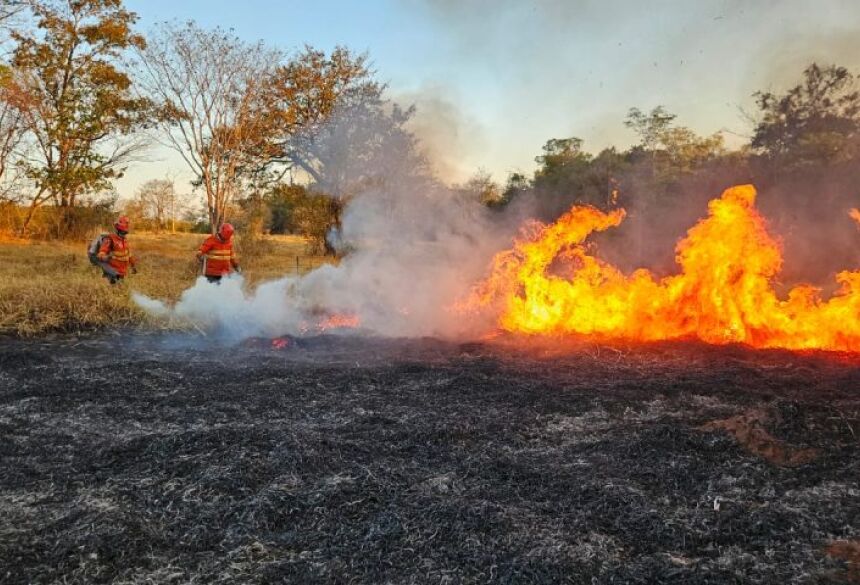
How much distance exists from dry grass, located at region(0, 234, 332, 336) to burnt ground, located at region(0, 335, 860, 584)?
2.70 meters

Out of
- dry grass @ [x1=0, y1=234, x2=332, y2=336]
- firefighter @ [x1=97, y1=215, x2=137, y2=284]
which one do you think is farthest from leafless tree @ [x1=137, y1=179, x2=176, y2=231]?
firefighter @ [x1=97, y1=215, x2=137, y2=284]

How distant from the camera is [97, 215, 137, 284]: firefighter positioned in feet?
38.7

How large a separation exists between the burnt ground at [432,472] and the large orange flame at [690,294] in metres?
1.15

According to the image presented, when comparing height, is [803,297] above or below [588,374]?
above

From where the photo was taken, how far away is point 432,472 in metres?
4.62

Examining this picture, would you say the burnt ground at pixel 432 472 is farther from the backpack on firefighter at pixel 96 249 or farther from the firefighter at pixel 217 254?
the backpack on firefighter at pixel 96 249

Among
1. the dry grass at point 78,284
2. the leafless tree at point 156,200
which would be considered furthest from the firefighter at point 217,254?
the leafless tree at point 156,200

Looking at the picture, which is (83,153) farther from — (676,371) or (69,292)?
(676,371)

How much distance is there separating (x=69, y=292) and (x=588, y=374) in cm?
943

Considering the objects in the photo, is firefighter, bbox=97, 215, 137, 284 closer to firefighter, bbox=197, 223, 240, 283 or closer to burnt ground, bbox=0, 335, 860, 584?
firefighter, bbox=197, 223, 240, 283

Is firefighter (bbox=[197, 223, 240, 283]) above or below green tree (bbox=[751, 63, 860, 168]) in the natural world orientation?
below

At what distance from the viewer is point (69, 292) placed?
11125 mm

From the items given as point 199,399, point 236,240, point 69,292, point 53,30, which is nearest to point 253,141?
point 236,240

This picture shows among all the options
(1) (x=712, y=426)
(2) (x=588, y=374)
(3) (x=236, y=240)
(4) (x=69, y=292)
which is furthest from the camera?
(3) (x=236, y=240)
